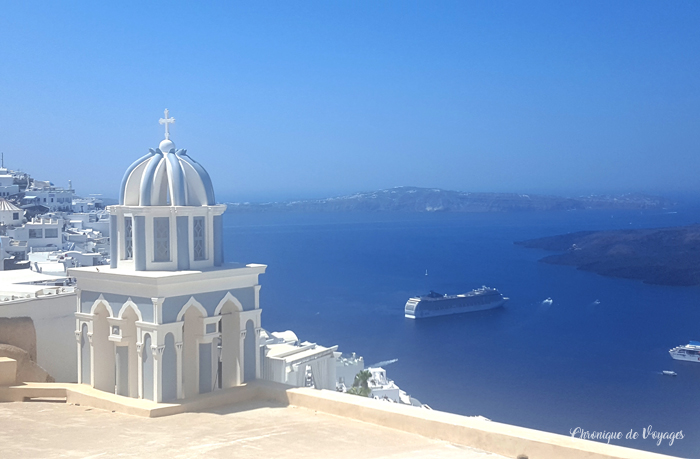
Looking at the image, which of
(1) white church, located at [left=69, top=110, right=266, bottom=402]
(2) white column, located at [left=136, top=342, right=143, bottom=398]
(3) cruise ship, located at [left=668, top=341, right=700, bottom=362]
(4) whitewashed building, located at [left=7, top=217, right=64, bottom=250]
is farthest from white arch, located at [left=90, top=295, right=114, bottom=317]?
(3) cruise ship, located at [left=668, top=341, right=700, bottom=362]

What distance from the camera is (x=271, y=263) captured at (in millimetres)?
88625

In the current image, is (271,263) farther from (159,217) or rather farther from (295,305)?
(159,217)

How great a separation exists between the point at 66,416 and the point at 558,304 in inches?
2690

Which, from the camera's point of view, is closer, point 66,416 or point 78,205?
point 66,416

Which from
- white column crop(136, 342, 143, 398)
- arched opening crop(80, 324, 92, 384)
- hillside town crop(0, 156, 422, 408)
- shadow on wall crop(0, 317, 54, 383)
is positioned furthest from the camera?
hillside town crop(0, 156, 422, 408)

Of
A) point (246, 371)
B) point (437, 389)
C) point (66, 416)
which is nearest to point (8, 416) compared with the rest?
point (66, 416)

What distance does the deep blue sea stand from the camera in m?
40.6

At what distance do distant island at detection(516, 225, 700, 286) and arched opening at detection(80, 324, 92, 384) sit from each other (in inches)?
3340

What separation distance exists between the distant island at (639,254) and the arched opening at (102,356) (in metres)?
84.8

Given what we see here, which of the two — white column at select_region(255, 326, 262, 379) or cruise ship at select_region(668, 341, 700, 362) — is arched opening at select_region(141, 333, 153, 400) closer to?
white column at select_region(255, 326, 262, 379)

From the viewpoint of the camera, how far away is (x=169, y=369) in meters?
5.14

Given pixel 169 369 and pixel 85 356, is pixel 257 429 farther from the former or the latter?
pixel 85 356

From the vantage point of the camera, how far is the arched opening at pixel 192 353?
5.54 meters

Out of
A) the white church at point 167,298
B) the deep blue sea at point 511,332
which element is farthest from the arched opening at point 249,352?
the deep blue sea at point 511,332
